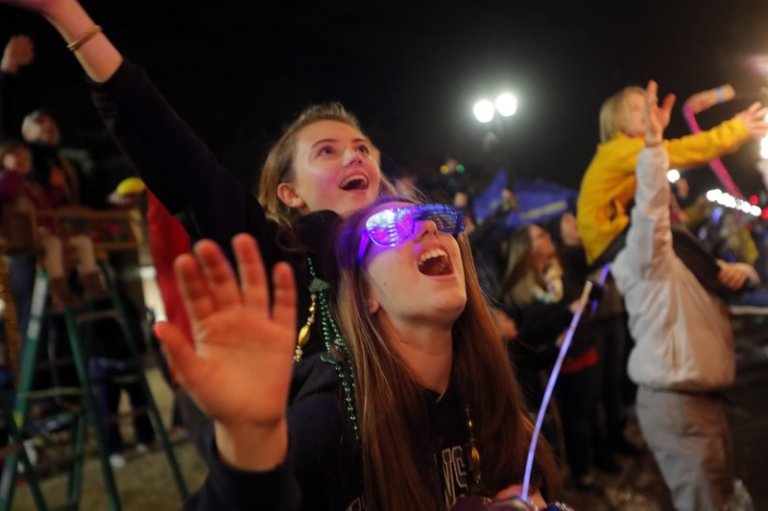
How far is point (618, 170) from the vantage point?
10.1 ft

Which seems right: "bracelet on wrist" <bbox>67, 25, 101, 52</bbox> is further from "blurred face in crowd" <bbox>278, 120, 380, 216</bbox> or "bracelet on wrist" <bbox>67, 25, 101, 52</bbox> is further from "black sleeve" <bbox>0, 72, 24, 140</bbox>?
"black sleeve" <bbox>0, 72, 24, 140</bbox>

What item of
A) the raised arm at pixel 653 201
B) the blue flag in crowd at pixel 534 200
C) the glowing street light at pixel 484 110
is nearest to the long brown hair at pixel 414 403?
the raised arm at pixel 653 201

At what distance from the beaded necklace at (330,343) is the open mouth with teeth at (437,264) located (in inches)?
12.2

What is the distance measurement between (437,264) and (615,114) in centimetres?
211

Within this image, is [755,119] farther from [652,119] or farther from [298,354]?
[298,354]

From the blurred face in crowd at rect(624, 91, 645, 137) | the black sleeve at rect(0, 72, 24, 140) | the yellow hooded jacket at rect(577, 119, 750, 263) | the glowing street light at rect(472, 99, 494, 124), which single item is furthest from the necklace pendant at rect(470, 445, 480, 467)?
the glowing street light at rect(472, 99, 494, 124)

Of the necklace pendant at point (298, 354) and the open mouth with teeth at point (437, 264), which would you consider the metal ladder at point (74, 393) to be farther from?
the open mouth with teeth at point (437, 264)

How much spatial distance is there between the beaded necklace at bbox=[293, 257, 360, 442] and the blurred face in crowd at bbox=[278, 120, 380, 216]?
1.02 ft

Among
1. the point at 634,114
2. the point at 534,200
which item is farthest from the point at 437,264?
the point at 534,200

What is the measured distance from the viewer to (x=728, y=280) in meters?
2.81

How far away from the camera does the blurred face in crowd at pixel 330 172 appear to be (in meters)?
1.98

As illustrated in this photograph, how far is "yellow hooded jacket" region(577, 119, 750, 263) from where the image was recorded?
2.87 m

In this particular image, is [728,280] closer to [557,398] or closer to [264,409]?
[557,398]

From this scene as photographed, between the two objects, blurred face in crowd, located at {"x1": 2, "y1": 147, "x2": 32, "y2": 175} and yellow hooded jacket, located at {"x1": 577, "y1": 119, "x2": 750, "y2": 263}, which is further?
blurred face in crowd, located at {"x1": 2, "y1": 147, "x2": 32, "y2": 175}
